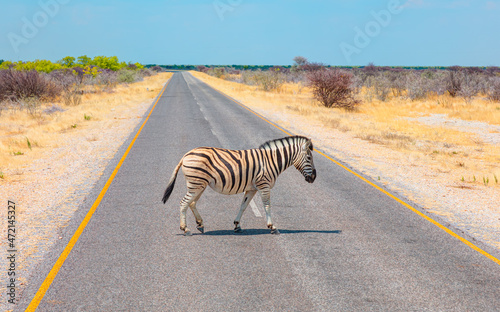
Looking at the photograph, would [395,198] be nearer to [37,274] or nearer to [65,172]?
[37,274]

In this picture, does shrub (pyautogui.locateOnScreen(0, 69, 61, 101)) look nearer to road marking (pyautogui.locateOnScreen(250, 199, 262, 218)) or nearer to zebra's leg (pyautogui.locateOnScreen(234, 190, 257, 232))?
road marking (pyautogui.locateOnScreen(250, 199, 262, 218))

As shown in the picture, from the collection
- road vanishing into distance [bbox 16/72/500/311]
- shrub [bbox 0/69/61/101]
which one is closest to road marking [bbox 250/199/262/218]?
road vanishing into distance [bbox 16/72/500/311]

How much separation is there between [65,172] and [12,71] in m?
24.8

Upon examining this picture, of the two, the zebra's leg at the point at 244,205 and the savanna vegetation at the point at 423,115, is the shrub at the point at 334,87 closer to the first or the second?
the savanna vegetation at the point at 423,115

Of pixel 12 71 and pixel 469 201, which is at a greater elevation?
pixel 12 71

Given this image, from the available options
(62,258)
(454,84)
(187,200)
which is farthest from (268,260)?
→ (454,84)

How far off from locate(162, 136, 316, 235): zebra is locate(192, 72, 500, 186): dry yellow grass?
7.20 meters

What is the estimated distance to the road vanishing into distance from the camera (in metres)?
5.23

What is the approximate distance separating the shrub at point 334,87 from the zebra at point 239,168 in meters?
26.5

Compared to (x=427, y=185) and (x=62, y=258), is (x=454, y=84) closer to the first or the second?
(x=427, y=185)

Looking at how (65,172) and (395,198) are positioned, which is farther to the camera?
(65,172)

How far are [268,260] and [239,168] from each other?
63.8 inches

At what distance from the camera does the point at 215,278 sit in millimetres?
5805

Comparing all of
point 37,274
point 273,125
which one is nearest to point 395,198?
point 37,274
